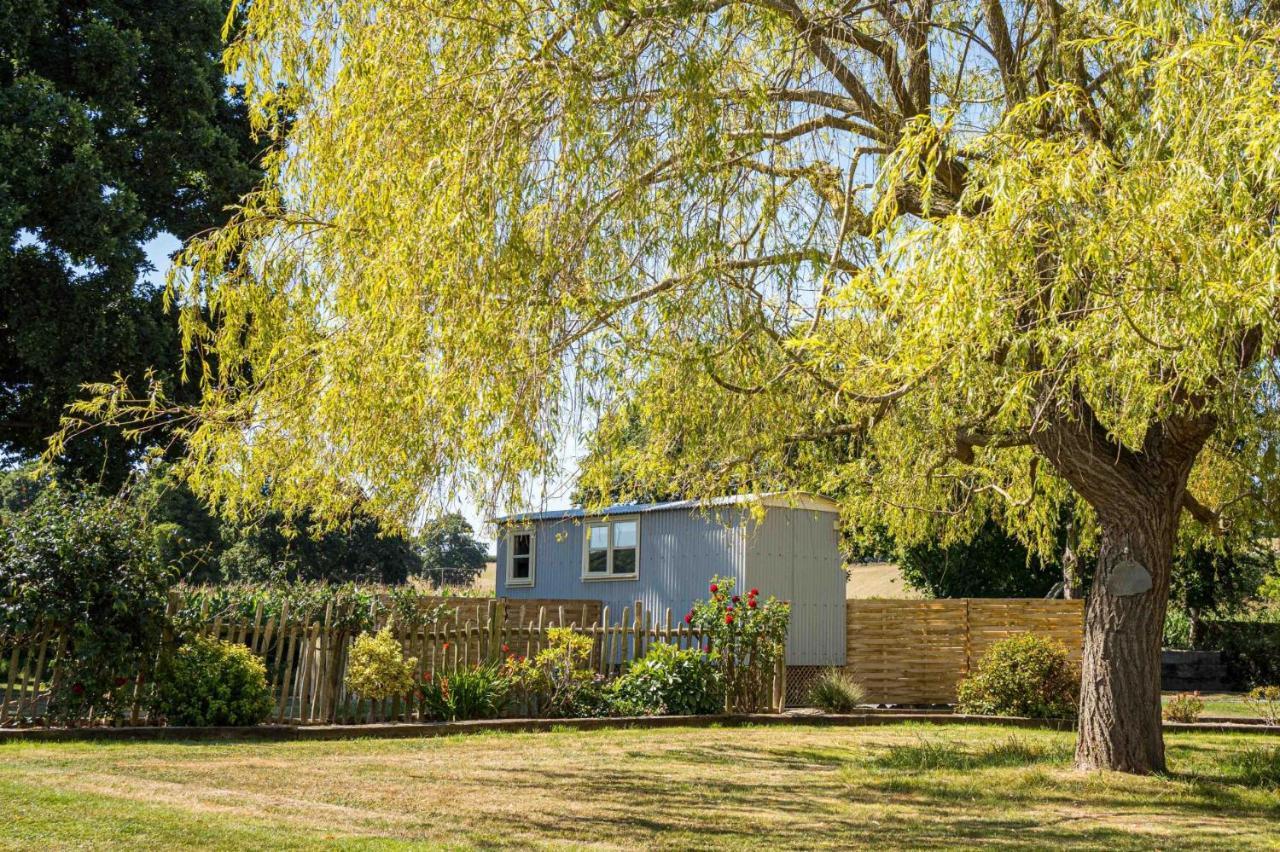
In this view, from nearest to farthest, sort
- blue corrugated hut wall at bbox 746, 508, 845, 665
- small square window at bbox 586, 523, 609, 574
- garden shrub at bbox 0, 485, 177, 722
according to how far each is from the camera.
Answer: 1. garden shrub at bbox 0, 485, 177, 722
2. blue corrugated hut wall at bbox 746, 508, 845, 665
3. small square window at bbox 586, 523, 609, 574

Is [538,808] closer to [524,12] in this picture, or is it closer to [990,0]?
[524,12]

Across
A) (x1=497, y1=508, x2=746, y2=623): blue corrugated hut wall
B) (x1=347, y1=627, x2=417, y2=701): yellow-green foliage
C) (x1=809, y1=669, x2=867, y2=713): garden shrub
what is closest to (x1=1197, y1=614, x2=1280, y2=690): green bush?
(x1=497, y1=508, x2=746, y2=623): blue corrugated hut wall

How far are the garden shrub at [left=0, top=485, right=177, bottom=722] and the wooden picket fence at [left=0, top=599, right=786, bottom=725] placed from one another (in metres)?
0.15

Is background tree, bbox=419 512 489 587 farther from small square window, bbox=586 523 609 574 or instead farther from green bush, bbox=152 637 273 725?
green bush, bbox=152 637 273 725

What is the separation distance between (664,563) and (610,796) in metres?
12.7

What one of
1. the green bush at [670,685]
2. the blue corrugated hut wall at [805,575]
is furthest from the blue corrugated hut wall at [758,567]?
the green bush at [670,685]

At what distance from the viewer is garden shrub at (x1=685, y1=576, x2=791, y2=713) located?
14875mm

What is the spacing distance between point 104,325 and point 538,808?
12.4 meters

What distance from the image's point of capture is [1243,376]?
327 inches

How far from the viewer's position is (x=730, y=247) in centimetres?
793

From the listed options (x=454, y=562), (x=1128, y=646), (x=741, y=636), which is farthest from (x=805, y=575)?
(x=454, y=562)

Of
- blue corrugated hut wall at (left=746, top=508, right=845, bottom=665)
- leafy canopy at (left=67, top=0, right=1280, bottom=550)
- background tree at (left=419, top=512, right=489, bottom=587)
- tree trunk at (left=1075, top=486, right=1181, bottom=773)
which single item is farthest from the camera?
background tree at (left=419, top=512, right=489, bottom=587)

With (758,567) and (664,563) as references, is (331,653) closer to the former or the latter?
(758,567)

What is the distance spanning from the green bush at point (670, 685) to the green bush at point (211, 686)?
4.54 metres
